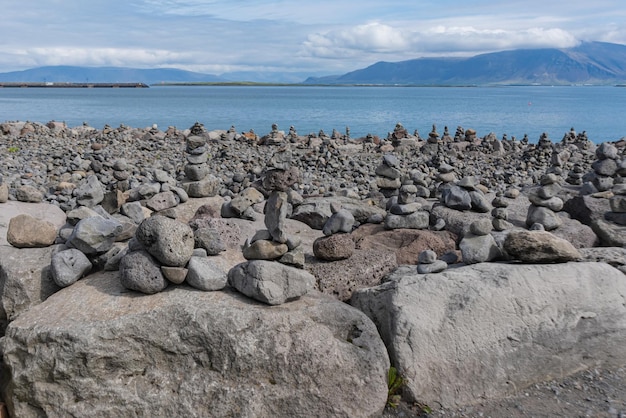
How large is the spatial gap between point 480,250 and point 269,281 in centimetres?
295

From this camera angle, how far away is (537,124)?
215 ft

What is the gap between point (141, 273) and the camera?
6.00 meters

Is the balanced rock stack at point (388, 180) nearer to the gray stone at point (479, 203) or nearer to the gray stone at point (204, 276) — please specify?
the gray stone at point (479, 203)

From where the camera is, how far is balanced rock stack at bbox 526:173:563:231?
9805 mm

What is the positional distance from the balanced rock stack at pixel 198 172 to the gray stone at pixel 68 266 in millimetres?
5056

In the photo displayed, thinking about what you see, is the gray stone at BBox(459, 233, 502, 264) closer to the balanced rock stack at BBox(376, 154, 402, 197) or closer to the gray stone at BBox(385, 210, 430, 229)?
the gray stone at BBox(385, 210, 430, 229)

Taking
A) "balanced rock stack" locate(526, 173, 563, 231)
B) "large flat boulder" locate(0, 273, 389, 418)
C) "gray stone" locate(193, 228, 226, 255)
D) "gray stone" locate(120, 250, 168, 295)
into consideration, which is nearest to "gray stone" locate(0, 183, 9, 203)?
"gray stone" locate(193, 228, 226, 255)

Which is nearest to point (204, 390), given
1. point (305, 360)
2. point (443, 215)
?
point (305, 360)

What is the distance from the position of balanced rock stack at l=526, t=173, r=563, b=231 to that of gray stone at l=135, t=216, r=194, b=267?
630cm

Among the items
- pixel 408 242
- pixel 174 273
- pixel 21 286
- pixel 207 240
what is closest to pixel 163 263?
pixel 174 273

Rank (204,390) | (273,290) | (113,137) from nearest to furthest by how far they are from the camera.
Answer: (204,390) < (273,290) < (113,137)

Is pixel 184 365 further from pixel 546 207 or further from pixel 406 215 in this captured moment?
pixel 546 207

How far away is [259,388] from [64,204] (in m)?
8.60

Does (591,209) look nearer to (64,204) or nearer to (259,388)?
(259,388)
